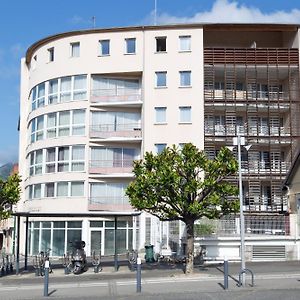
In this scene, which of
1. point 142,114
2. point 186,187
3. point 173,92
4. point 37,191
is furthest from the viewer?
point 37,191

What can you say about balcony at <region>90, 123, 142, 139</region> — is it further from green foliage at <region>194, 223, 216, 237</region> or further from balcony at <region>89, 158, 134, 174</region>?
green foliage at <region>194, 223, 216, 237</region>

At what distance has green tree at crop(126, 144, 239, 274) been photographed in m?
20.5

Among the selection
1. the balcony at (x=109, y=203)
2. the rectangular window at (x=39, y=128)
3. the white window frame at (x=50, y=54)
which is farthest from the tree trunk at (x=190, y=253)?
the white window frame at (x=50, y=54)

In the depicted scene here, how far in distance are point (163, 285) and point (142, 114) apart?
25260 millimetres

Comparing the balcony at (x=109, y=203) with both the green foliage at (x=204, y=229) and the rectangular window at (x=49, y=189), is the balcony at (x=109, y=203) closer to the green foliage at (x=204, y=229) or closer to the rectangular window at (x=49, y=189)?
the rectangular window at (x=49, y=189)

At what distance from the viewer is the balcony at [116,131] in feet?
138

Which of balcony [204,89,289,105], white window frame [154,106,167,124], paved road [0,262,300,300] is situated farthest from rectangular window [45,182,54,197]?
paved road [0,262,300,300]

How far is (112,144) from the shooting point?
139 feet

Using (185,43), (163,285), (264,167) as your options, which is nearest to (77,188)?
(185,43)

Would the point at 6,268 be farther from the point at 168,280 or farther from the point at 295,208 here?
the point at 295,208

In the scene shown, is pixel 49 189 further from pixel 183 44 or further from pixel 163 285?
pixel 163 285

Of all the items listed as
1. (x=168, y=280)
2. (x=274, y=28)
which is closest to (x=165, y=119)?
(x=274, y=28)

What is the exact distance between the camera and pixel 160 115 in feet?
136

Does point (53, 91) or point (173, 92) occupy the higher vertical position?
point (53, 91)
